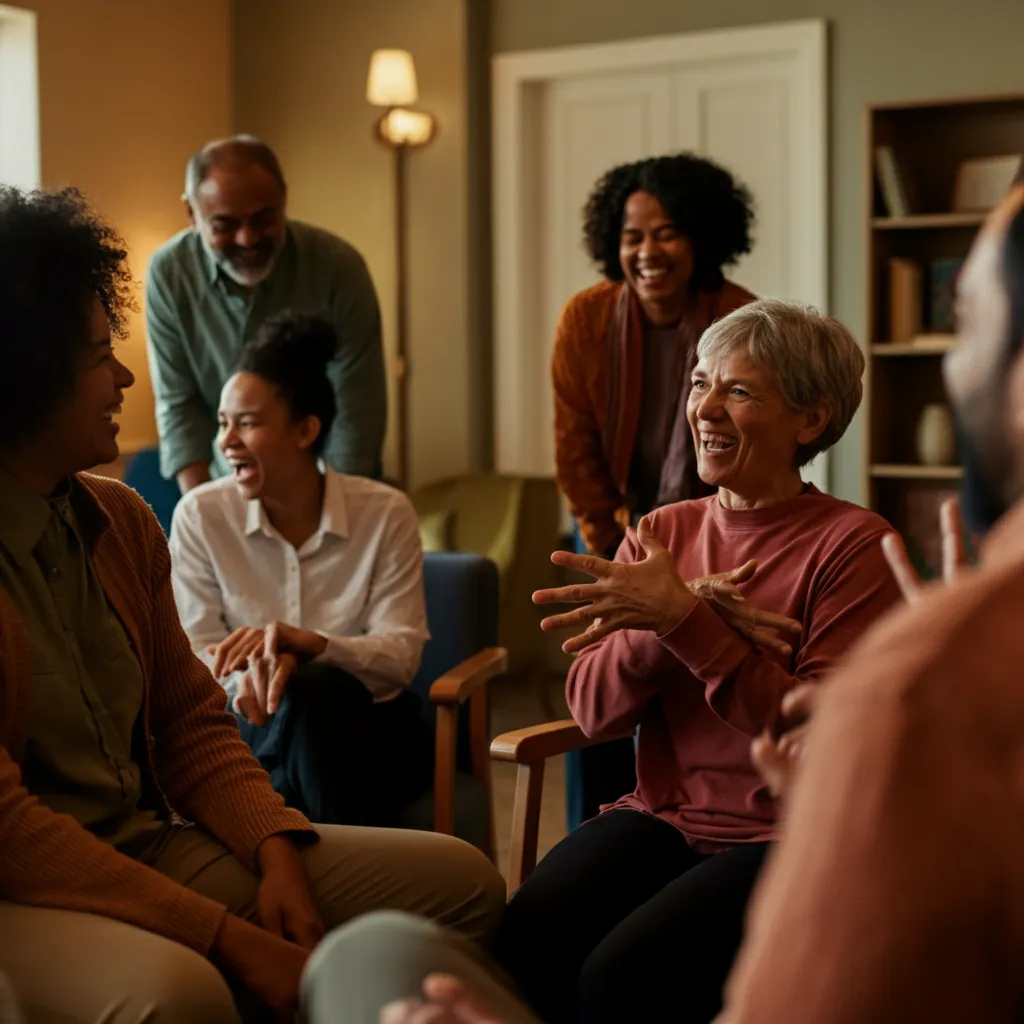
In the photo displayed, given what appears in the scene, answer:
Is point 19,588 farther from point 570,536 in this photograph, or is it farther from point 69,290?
point 570,536

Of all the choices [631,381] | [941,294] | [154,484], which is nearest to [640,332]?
[631,381]

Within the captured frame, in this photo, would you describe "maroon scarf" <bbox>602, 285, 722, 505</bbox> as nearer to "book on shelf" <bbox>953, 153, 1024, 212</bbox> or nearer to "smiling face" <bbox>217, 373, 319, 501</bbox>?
"smiling face" <bbox>217, 373, 319, 501</bbox>

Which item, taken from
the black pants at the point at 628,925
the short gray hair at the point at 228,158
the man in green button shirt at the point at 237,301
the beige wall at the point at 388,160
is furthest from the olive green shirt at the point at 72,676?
the beige wall at the point at 388,160

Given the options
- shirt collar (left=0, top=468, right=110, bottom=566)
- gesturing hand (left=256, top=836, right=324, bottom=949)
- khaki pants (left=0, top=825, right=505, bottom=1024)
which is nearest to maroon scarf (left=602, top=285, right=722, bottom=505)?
khaki pants (left=0, top=825, right=505, bottom=1024)

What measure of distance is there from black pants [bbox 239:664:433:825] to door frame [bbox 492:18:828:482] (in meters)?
2.90

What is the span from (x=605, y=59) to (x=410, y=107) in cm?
77

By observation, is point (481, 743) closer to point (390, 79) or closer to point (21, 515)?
point (21, 515)

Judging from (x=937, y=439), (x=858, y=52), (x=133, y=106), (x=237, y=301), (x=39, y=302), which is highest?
(x=858, y=52)

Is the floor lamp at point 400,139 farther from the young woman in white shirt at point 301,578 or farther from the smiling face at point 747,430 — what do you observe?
Result: the smiling face at point 747,430

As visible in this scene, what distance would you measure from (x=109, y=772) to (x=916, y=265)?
153 inches

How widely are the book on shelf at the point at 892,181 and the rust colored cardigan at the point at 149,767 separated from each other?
3.49m

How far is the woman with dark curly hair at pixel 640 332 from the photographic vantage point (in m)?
2.89

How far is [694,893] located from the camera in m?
1.70

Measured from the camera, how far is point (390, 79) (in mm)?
5266
